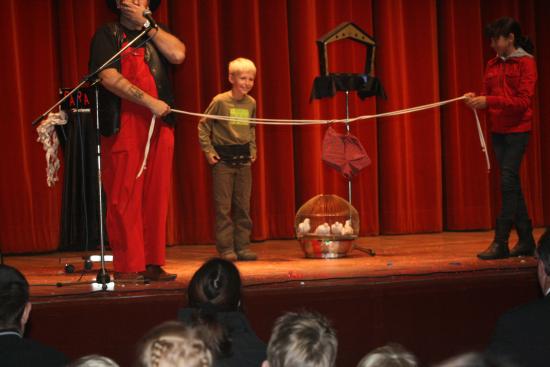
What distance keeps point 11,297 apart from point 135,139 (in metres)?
2.14

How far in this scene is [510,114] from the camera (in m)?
5.40

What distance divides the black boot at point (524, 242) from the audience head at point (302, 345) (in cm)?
368

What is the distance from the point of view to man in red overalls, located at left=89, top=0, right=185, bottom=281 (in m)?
4.58

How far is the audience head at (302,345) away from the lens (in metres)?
2.02

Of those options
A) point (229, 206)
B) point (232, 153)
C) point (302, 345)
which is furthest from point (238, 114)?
point (302, 345)

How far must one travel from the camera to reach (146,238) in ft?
15.7

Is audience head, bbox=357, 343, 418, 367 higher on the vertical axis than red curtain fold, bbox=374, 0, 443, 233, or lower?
lower

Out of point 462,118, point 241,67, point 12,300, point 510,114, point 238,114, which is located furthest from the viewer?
point 462,118

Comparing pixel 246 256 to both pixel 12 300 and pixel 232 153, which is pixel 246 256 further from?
pixel 12 300

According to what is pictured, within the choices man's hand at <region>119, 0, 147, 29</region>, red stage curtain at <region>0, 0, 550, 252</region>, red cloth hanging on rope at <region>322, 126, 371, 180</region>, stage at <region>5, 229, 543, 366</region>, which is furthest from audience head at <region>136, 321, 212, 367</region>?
red stage curtain at <region>0, 0, 550, 252</region>

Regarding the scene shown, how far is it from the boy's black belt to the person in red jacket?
164 centimetres

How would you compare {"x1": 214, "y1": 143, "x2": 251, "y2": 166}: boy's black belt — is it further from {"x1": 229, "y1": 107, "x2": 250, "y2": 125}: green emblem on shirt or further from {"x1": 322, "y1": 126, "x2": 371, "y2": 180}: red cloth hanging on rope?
{"x1": 322, "y1": 126, "x2": 371, "y2": 180}: red cloth hanging on rope

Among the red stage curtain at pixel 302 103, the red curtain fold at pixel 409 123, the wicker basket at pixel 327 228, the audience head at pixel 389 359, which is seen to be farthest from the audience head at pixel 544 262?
the red curtain fold at pixel 409 123

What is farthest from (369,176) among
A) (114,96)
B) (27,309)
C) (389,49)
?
(27,309)
